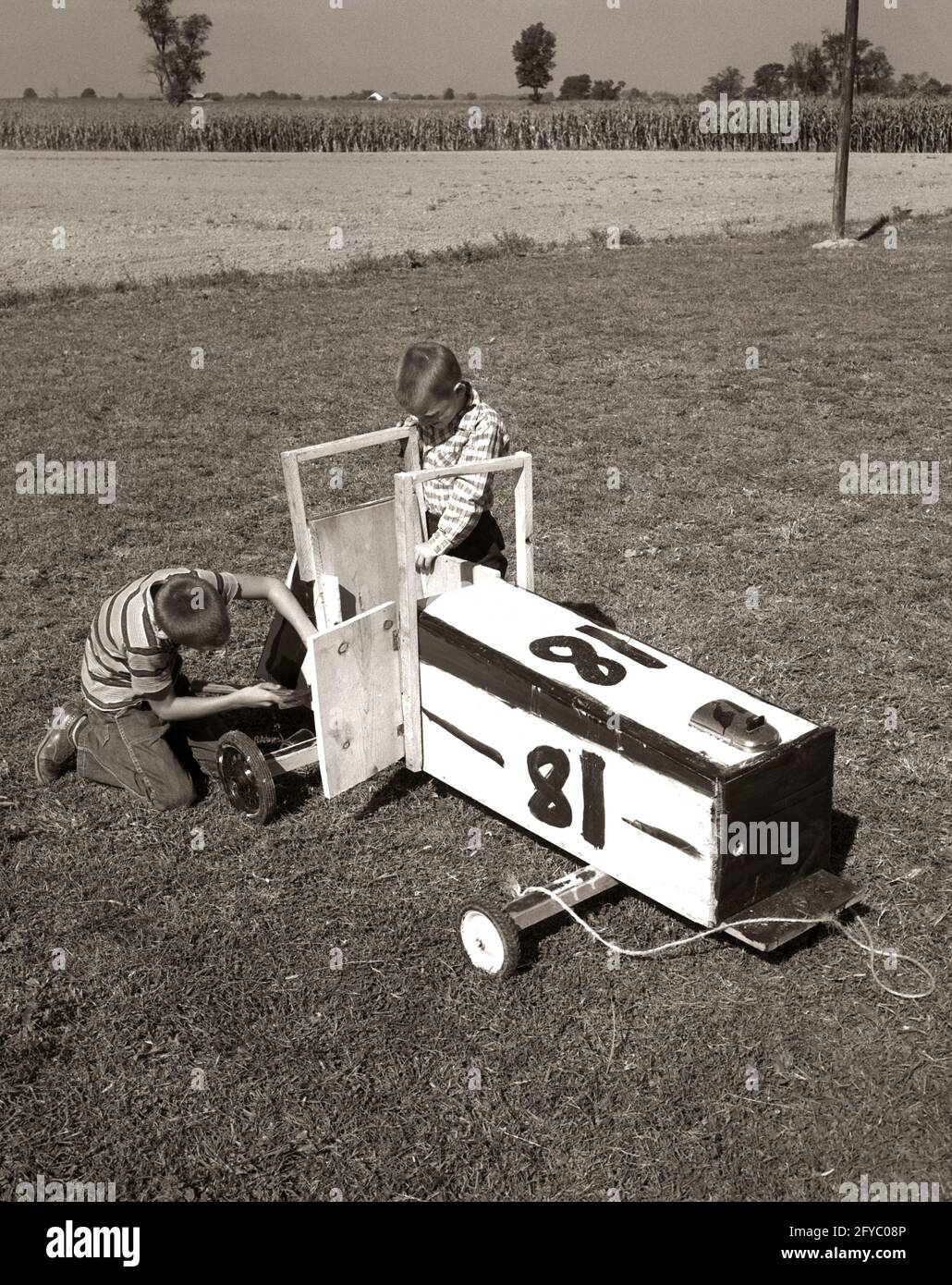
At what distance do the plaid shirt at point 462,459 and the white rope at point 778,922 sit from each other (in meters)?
1.63

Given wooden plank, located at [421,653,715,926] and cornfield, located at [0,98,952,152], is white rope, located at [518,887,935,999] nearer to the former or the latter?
wooden plank, located at [421,653,715,926]

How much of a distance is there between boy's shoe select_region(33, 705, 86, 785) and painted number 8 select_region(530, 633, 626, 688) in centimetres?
219

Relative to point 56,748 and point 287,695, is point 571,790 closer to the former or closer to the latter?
point 287,695

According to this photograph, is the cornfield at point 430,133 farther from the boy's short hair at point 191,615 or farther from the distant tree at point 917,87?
the boy's short hair at point 191,615

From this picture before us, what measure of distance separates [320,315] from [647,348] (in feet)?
15.1

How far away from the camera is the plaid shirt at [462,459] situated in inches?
205

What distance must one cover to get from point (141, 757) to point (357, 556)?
1304 millimetres

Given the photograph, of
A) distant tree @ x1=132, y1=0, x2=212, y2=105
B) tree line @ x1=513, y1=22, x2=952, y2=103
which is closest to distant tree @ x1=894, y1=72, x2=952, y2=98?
tree line @ x1=513, y1=22, x2=952, y2=103

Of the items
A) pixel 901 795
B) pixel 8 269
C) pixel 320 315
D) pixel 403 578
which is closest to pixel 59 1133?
pixel 403 578

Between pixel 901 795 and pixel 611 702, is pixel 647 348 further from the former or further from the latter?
pixel 611 702

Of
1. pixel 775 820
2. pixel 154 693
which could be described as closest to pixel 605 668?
pixel 775 820

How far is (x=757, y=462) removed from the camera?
9.68 meters

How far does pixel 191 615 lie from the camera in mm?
4680

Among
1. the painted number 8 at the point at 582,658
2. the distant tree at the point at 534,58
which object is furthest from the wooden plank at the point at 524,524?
the distant tree at the point at 534,58
